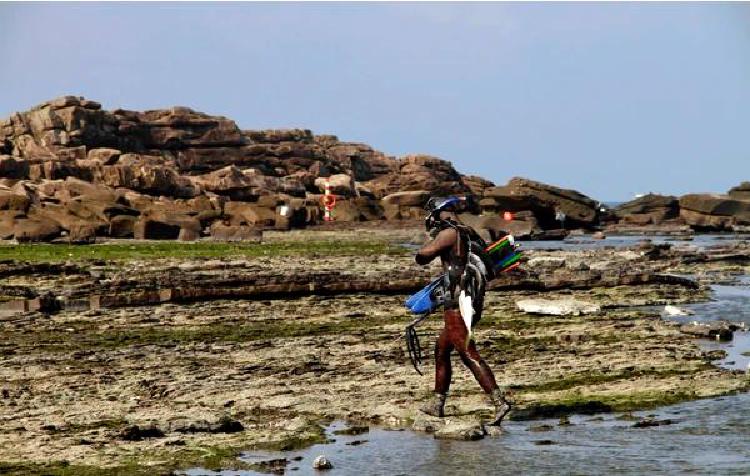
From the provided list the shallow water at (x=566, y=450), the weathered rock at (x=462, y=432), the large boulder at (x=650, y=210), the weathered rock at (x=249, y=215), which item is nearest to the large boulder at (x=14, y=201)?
the weathered rock at (x=249, y=215)

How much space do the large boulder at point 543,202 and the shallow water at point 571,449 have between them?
251 ft

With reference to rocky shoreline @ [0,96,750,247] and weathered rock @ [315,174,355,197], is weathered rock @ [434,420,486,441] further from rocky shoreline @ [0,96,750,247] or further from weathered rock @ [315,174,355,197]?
weathered rock @ [315,174,355,197]

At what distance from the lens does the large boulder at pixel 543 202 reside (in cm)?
8956

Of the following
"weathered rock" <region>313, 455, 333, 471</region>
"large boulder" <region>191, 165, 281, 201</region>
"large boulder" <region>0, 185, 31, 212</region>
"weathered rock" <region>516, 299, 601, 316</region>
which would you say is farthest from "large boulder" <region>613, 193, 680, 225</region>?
"weathered rock" <region>313, 455, 333, 471</region>

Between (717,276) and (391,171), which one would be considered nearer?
(717,276)

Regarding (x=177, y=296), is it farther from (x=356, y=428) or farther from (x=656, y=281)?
(x=356, y=428)

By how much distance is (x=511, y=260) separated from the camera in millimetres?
13430

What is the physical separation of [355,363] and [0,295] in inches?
579

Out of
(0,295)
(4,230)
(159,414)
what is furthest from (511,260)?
(4,230)

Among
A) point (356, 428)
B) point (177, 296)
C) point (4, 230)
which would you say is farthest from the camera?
point (4, 230)

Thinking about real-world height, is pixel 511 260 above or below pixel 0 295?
above

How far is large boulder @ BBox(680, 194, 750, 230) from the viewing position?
96.1m

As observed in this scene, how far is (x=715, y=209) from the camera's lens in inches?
3797

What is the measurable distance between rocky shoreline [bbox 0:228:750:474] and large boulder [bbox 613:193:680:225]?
69.3m
